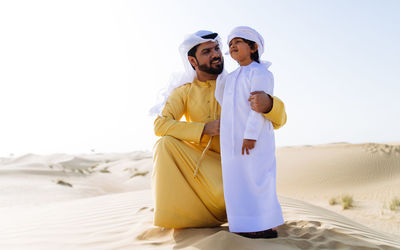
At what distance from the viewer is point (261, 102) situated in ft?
10.2

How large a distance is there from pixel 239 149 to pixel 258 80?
25.8 inches

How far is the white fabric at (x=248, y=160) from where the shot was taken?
3119 mm

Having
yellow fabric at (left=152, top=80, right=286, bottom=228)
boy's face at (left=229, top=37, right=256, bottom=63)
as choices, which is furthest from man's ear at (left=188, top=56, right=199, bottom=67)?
yellow fabric at (left=152, top=80, right=286, bottom=228)

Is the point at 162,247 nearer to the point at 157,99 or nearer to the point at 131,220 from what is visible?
the point at 131,220

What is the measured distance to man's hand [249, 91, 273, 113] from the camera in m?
3.10

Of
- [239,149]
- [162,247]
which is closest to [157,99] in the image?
[239,149]

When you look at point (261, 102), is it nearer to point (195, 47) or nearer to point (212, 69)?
point (212, 69)

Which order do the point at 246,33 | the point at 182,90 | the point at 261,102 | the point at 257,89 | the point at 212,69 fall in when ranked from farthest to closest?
the point at 182,90 → the point at 212,69 → the point at 246,33 → the point at 257,89 → the point at 261,102

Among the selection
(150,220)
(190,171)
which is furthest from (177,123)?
(150,220)

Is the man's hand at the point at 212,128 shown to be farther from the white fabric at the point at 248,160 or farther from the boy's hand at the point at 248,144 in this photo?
the boy's hand at the point at 248,144

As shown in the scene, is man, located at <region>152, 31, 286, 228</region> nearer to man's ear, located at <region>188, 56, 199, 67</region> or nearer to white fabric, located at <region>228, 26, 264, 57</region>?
white fabric, located at <region>228, 26, 264, 57</region>

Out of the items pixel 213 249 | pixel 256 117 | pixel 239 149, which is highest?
pixel 256 117

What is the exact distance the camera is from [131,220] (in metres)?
4.44

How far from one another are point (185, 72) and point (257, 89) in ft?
4.11
